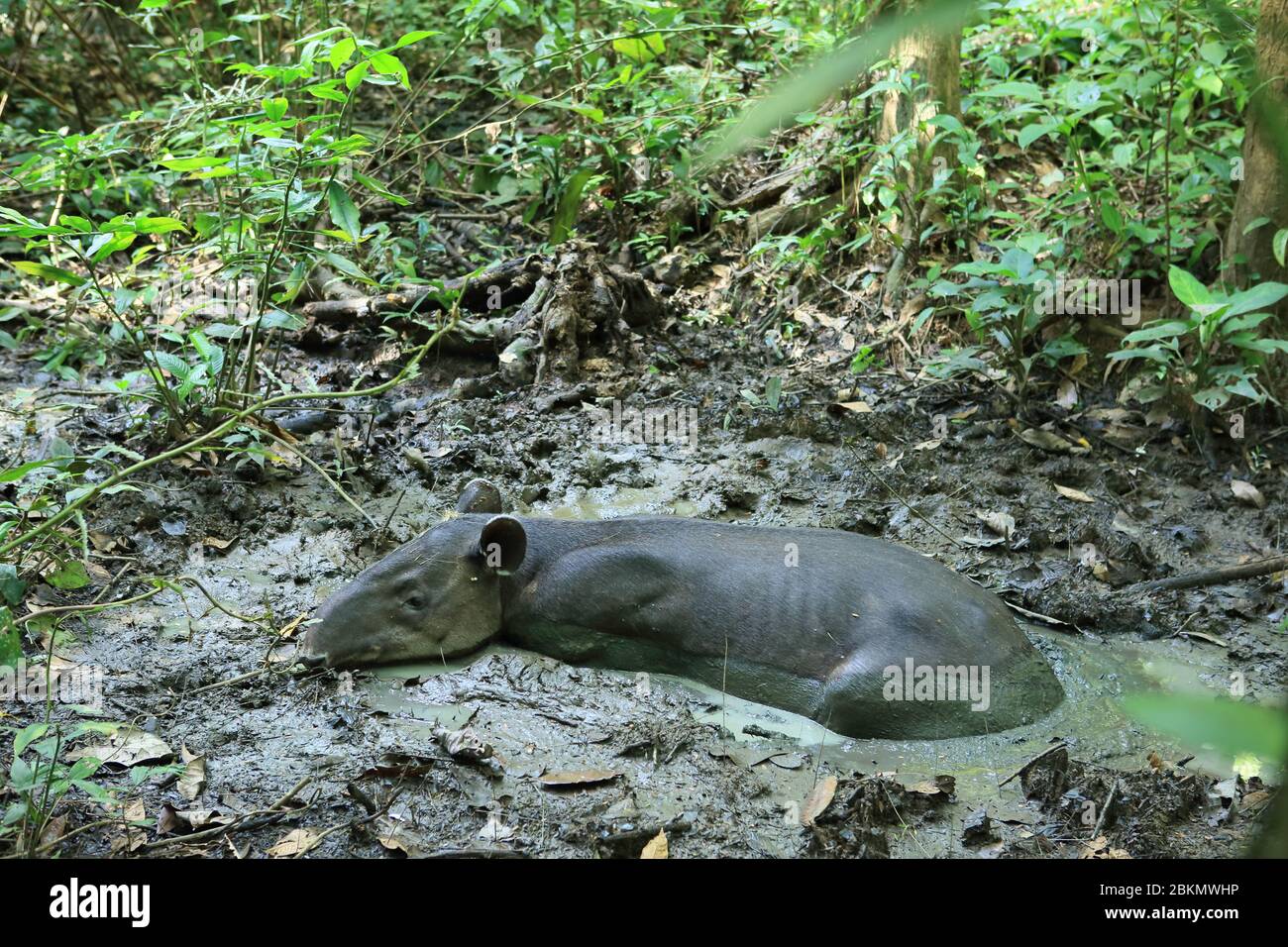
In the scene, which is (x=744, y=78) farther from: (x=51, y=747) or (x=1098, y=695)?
(x=51, y=747)

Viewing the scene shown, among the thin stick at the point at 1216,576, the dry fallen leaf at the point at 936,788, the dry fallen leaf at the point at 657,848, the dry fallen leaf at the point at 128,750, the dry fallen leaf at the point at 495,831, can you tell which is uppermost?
the thin stick at the point at 1216,576

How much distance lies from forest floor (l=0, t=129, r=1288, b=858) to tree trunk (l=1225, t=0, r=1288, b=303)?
39.4 inches

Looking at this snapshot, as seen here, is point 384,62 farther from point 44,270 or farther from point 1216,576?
point 1216,576

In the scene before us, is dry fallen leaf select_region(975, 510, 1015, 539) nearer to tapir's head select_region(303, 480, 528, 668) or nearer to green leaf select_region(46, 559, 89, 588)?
tapir's head select_region(303, 480, 528, 668)

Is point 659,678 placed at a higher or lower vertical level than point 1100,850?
higher

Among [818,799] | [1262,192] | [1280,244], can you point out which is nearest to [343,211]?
[818,799]

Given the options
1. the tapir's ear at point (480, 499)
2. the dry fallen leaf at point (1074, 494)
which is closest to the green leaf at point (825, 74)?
the tapir's ear at point (480, 499)

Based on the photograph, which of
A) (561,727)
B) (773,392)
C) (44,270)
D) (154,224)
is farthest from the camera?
(773,392)

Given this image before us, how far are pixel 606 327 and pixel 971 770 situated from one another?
4.56 m

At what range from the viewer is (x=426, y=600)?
500cm

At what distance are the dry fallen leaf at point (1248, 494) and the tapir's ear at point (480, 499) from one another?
4.03 metres

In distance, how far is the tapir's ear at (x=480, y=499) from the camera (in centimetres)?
568

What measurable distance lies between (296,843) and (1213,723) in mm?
3223

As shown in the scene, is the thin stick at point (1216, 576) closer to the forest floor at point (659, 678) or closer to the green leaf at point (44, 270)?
the forest floor at point (659, 678)
